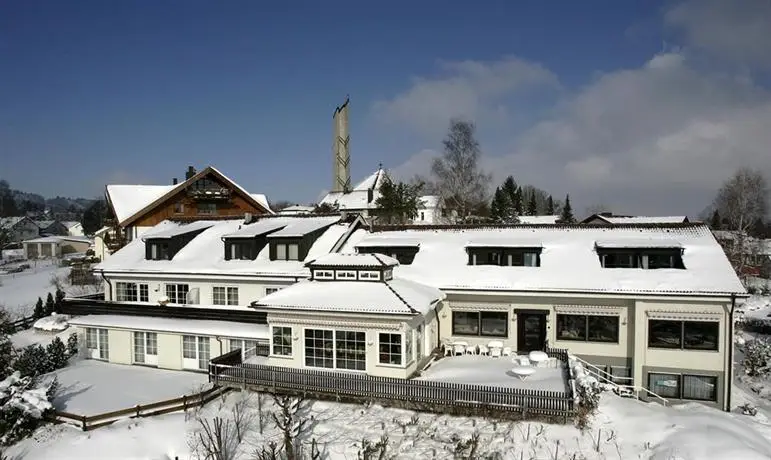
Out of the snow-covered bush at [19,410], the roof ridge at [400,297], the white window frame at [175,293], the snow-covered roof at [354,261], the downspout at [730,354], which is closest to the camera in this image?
the snow-covered bush at [19,410]

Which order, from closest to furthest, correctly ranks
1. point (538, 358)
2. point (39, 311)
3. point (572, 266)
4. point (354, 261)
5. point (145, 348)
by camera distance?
1. point (538, 358)
2. point (354, 261)
3. point (572, 266)
4. point (145, 348)
5. point (39, 311)

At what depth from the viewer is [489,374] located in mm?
19750

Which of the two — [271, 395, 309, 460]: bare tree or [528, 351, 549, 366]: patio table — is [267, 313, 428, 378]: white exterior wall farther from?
[528, 351, 549, 366]: patio table

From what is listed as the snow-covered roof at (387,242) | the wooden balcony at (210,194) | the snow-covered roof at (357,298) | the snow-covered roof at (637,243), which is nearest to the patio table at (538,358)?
the snow-covered roof at (357,298)

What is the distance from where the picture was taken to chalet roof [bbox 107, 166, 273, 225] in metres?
42.4

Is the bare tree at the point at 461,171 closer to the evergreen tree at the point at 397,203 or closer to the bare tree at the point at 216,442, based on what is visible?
the evergreen tree at the point at 397,203

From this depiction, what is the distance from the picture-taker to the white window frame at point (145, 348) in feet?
85.1

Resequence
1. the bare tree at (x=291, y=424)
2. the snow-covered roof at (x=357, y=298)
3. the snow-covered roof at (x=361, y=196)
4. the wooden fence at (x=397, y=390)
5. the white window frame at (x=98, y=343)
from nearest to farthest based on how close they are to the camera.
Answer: the bare tree at (x=291, y=424) → the wooden fence at (x=397, y=390) → the snow-covered roof at (x=357, y=298) → the white window frame at (x=98, y=343) → the snow-covered roof at (x=361, y=196)

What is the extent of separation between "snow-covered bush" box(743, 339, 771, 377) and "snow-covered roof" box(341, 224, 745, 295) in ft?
39.3

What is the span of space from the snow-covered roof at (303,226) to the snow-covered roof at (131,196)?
19346 mm

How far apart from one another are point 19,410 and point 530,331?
1972 cm

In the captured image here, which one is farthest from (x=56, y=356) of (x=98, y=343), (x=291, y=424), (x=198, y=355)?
(x=291, y=424)

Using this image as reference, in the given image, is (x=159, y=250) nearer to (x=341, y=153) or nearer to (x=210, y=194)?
(x=210, y=194)

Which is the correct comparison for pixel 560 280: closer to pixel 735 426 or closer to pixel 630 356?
pixel 630 356
